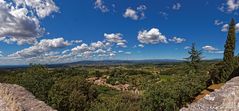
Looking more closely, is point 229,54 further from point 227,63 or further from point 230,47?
point 227,63

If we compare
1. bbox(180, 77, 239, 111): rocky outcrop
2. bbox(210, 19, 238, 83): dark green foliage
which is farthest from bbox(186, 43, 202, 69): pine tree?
bbox(180, 77, 239, 111): rocky outcrop

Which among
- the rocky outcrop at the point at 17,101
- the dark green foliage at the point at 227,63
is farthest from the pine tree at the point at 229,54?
the rocky outcrop at the point at 17,101

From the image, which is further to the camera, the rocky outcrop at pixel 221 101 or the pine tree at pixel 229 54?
the pine tree at pixel 229 54

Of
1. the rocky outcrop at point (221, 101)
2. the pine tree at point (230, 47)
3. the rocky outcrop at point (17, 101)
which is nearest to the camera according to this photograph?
the rocky outcrop at point (221, 101)

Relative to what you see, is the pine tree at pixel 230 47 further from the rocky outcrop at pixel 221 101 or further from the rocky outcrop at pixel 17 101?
the rocky outcrop at pixel 17 101

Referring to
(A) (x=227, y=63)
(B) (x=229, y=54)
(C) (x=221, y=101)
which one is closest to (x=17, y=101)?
(C) (x=221, y=101)

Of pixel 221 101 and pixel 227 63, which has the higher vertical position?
pixel 227 63
